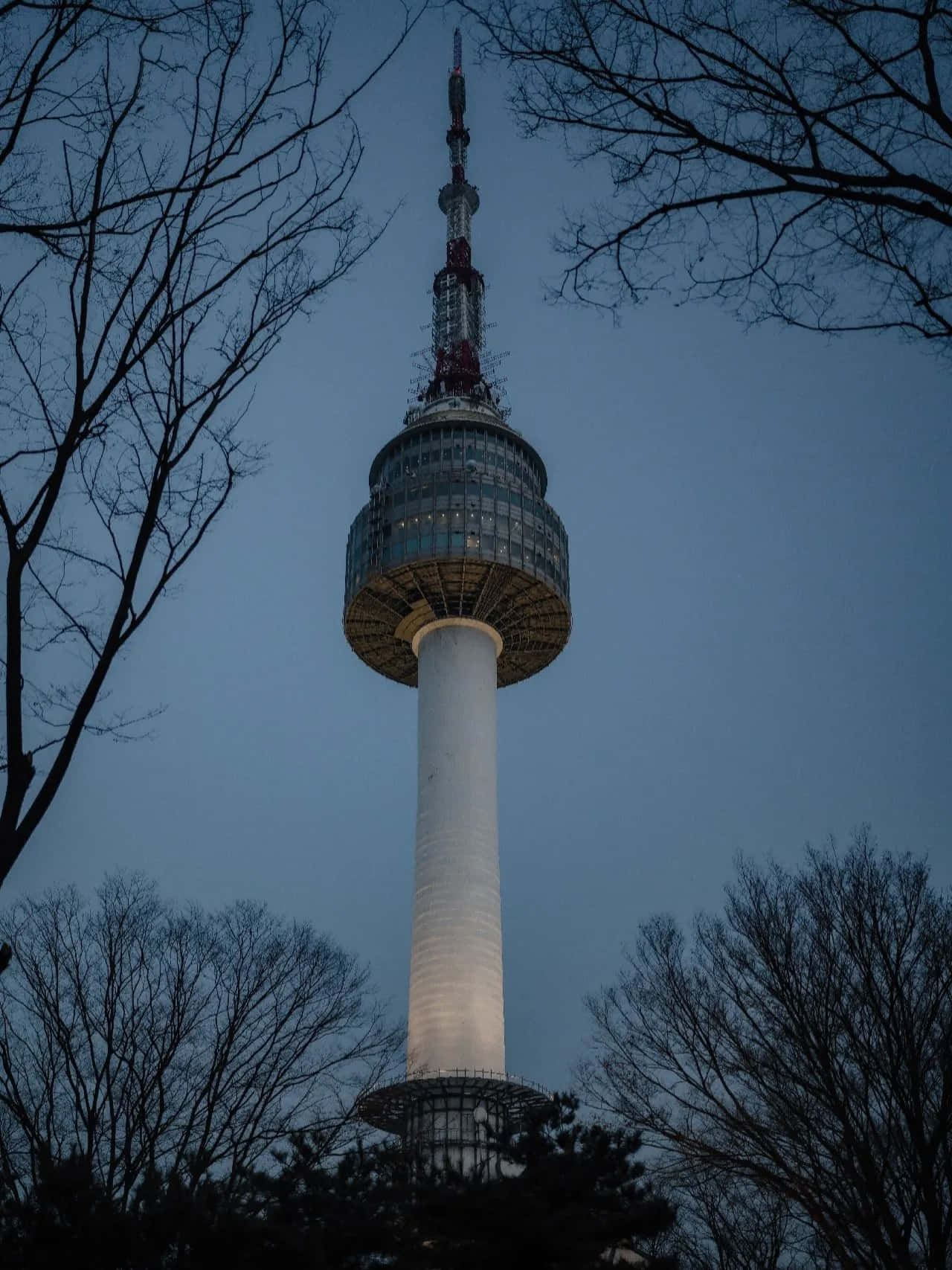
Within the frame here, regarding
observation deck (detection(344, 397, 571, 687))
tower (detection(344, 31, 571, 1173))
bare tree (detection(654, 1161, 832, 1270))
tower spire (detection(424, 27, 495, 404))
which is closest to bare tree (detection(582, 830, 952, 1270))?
bare tree (detection(654, 1161, 832, 1270))

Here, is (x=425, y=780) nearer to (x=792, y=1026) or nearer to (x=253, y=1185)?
(x=792, y=1026)

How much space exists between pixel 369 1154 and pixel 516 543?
41846 millimetres

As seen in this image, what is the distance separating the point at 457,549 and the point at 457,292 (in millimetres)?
20333

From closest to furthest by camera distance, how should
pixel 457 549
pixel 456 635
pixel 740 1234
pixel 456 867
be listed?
pixel 740 1234 → pixel 456 867 → pixel 457 549 → pixel 456 635

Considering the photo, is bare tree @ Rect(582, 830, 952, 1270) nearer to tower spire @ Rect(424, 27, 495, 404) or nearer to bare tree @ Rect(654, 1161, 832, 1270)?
bare tree @ Rect(654, 1161, 832, 1270)

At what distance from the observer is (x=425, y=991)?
46.6 metres

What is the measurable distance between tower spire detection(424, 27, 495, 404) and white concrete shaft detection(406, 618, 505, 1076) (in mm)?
17053

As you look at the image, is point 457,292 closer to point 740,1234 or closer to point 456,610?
point 456,610

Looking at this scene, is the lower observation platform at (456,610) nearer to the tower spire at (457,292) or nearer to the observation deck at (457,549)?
the observation deck at (457,549)

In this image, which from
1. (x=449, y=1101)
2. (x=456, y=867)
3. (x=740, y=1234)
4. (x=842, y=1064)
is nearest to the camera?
(x=842, y=1064)

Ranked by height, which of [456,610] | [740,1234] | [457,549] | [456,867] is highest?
[457,549]

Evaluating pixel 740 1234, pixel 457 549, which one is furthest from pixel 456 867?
pixel 740 1234

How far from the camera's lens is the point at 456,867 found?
48.2 meters

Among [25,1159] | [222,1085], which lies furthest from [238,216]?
[25,1159]
